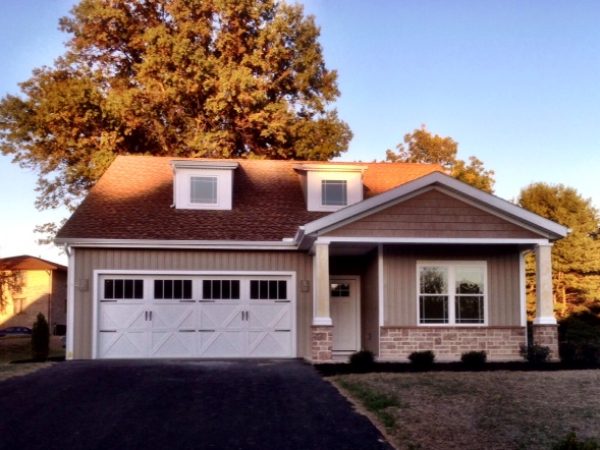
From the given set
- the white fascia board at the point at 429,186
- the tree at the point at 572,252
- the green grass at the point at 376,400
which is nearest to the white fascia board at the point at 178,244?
the white fascia board at the point at 429,186

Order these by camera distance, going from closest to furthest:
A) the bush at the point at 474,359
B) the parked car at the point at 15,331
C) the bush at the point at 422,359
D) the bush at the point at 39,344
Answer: the bush at the point at 422,359
the bush at the point at 474,359
the bush at the point at 39,344
the parked car at the point at 15,331

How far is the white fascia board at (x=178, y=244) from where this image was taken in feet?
60.2

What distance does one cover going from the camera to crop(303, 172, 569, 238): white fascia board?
16.6 metres

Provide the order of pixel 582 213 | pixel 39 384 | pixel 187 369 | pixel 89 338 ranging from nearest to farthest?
1. pixel 39 384
2. pixel 187 369
3. pixel 89 338
4. pixel 582 213

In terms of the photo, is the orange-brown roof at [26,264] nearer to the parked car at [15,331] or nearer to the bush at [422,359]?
the parked car at [15,331]

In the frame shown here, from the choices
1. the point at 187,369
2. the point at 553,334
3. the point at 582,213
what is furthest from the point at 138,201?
the point at 582,213

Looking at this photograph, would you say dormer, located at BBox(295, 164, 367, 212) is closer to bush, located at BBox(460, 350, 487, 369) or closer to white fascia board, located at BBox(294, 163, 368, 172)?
white fascia board, located at BBox(294, 163, 368, 172)

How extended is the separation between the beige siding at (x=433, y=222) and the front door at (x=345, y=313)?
155 inches

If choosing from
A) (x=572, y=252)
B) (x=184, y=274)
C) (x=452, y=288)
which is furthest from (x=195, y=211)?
(x=572, y=252)

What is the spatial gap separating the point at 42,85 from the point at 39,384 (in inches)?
762

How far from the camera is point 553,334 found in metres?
17.2

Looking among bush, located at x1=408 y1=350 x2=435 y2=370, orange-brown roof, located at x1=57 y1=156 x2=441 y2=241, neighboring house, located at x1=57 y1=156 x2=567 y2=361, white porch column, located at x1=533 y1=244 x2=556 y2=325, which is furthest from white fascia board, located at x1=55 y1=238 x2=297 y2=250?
white porch column, located at x1=533 y1=244 x2=556 y2=325

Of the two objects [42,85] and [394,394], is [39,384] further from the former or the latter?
[42,85]

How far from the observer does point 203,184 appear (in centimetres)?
2114
